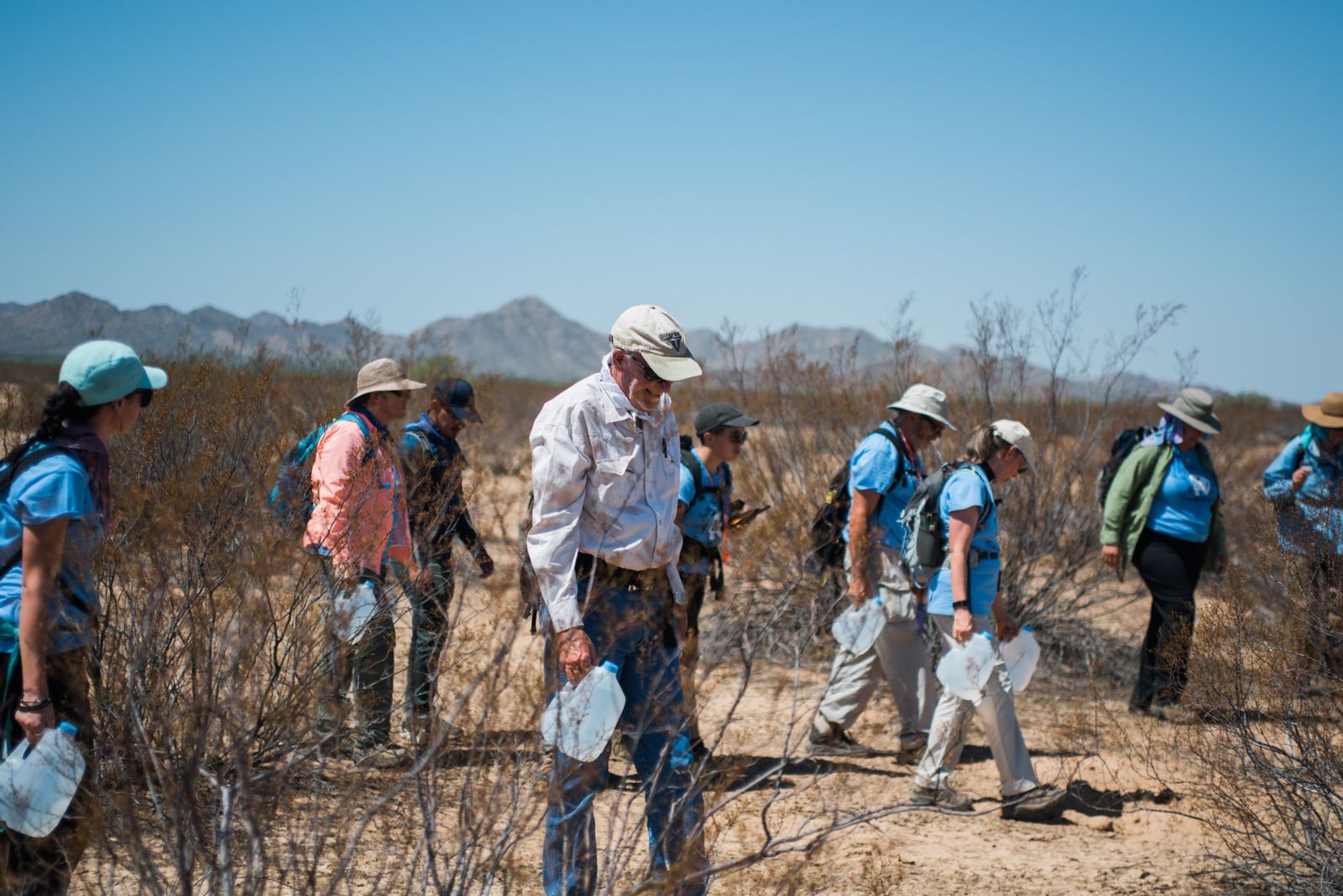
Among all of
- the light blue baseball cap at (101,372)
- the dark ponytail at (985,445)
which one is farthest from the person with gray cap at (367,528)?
the dark ponytail at (985,445)

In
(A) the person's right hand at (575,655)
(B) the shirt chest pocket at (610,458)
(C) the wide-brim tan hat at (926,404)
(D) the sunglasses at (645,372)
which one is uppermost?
(C) the wide-brim tan hat at (926,404)

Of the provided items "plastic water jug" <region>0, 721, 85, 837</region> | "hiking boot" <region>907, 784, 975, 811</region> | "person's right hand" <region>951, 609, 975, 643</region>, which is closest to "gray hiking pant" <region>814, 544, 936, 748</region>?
"hiking boot" <region>907, 784, 975, 811</region>

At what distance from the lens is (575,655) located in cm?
272

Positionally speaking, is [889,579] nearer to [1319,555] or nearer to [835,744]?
[835,744]

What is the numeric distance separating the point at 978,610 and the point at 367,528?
243 centimetres

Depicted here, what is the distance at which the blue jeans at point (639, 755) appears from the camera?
2520 millimetres

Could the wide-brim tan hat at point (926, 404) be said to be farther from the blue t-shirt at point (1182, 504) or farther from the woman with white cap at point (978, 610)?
the blue t-shirt at point (1182, 504)

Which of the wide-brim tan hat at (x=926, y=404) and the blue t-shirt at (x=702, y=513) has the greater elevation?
the wide-brim tan hat at (x=926, y=404)

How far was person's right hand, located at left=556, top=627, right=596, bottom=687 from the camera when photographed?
2.72 meters

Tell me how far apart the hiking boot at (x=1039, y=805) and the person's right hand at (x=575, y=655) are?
2560 mm

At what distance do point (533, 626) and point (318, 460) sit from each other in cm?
161

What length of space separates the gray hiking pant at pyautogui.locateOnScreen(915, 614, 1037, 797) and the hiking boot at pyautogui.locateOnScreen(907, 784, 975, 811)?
2 centimetres

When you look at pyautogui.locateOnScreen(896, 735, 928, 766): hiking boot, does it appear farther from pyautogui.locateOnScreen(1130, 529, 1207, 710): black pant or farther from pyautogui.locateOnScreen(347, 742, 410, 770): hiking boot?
pyautogui.locateOnScreen(347, 742, 410, 770): hiking boot

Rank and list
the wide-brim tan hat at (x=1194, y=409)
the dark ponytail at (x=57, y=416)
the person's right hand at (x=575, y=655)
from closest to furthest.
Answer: the dark ponytail at (x=57, y=416), the person's right hand at (x=575, y=655), the wide-brim tan hat at (x=1194, y=409)
